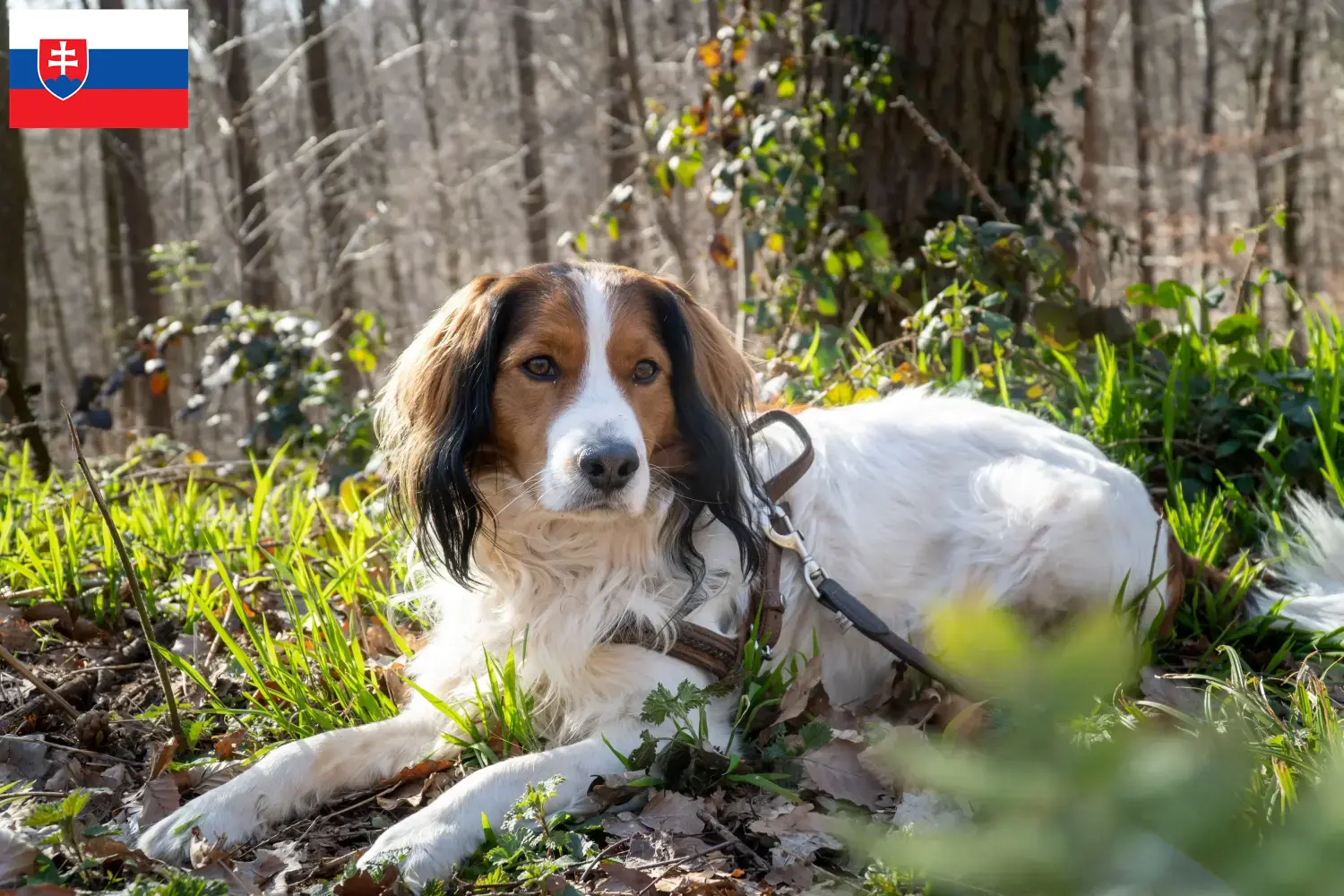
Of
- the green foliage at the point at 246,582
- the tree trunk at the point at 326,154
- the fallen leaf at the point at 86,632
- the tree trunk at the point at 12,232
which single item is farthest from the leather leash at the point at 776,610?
the tree trunk at the point at 326,154

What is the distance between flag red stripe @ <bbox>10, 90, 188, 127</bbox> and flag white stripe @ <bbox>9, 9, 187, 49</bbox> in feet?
1.37

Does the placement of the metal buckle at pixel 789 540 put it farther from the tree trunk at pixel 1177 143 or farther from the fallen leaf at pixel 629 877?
the tree trunk at pixel 1177 143

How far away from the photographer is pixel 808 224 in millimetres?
5715

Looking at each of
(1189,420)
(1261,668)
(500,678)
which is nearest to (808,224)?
(1189,420)

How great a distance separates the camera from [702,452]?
2836mm

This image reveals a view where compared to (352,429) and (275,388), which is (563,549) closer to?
(352,429)

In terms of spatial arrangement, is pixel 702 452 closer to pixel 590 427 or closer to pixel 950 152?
pixel 590 427

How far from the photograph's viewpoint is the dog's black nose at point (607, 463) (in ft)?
8.02

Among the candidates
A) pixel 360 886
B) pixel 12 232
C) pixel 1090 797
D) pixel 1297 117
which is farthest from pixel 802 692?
pixel 1297 117

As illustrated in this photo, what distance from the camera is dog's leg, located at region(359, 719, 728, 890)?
2158 millimetres

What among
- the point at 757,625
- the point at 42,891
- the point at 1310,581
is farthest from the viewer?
the point at 1310,581

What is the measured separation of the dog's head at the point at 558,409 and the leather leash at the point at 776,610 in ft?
0.36

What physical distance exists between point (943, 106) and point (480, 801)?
178 inches

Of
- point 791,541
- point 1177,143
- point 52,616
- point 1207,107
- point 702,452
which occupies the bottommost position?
point 52,616
